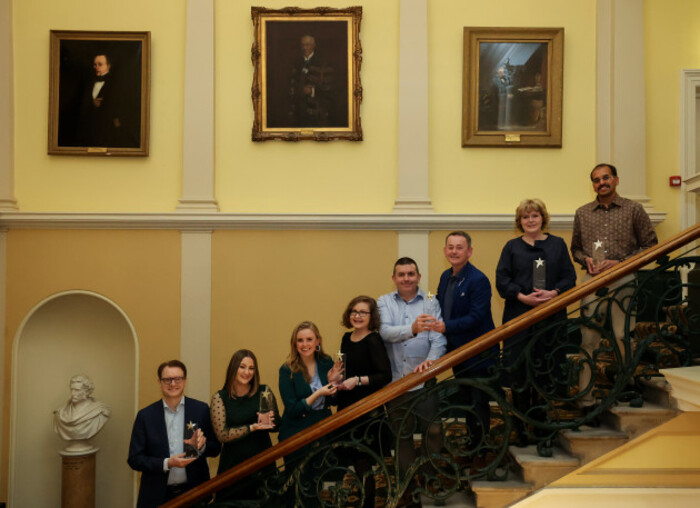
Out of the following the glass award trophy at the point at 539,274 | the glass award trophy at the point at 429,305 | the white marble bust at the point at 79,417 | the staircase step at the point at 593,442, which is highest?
the glass award trophy at the point at 539,274

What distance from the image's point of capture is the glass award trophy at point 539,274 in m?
4.30

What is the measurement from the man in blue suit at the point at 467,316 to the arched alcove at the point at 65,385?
379 centimetres

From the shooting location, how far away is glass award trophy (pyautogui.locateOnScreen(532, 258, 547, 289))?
4297 mm

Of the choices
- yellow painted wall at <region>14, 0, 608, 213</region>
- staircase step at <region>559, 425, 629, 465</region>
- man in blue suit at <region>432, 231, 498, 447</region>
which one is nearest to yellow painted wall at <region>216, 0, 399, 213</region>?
yellow painted wall at <region>14, 0, 608, 213</region>

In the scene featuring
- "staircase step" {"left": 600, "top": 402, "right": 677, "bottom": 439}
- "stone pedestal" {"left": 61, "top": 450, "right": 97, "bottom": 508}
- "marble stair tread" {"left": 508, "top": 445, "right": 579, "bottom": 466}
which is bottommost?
"stone pedestal" {"left": 61, "top": 450, "right": 97, "bottom": 508}

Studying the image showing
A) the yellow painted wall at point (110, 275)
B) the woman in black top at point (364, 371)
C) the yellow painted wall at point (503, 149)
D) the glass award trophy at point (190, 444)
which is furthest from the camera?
the yellow painted wall at point (503, 149)

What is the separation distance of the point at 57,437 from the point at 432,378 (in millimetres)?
4826

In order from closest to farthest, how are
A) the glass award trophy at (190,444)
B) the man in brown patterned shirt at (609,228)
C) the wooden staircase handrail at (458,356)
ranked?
the wooden staircase handrail at (458,356) → the glass award trophy at (190,444) → the man in brown patterned shirt at (609,228)

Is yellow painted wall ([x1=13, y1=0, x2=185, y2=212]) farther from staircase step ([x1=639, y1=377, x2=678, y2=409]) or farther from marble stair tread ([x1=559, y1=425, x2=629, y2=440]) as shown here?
staircase step ([x1=639, y1=377, x2=678, y2=409])

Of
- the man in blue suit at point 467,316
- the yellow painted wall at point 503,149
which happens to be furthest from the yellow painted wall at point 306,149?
the man in blue suit at point 467,316

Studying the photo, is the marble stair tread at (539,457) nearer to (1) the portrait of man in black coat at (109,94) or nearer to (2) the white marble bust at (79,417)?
(2) the white marble bust at (79,417)

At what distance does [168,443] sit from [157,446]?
0.23 feet

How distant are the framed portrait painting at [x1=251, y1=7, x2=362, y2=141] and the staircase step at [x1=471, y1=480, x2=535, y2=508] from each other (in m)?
3.95

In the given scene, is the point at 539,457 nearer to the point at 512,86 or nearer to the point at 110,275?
the point at 512,86
